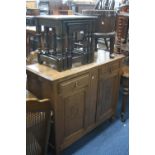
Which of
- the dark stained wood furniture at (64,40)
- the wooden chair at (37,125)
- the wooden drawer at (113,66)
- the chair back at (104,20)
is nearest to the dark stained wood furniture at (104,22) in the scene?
the chair back at (104,20)

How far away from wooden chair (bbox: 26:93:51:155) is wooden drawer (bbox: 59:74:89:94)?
154 mm

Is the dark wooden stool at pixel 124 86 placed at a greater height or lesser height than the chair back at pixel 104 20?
lesser

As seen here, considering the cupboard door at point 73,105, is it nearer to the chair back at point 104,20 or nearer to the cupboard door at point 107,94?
the cupboard door at point 107,94

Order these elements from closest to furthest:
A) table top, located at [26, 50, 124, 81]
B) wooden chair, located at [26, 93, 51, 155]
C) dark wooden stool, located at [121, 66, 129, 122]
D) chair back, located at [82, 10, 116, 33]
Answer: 1. wooden chair, located at [26, 93, 51, 155]
2. table top, located at [26, 50, 124, 81]
3. chair back, located at [82, 10, 116, 33]
4. dark wooden stool, located at [121, 66, 129, 122]

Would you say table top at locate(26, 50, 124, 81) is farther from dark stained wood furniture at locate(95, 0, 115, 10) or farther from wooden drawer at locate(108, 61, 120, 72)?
dark stained wood furniture at locate(95, 0, 115, 10)

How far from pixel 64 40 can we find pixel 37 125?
65cm

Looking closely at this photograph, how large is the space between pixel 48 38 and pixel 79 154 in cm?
110

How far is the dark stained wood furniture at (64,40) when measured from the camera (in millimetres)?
1381

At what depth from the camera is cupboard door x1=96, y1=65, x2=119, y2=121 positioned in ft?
A: 6.01

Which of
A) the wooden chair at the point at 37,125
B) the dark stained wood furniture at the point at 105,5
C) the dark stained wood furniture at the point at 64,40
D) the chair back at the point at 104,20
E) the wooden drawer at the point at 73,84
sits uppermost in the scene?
the dark stained wood furniture at the point at 105,5

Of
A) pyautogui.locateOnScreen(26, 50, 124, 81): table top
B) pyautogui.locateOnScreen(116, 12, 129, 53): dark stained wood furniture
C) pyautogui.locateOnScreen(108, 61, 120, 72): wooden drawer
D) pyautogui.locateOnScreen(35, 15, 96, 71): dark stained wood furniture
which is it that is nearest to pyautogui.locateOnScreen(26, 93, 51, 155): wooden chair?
pyautogui.locateOnScreen(26, 50, 124, 81): table top
